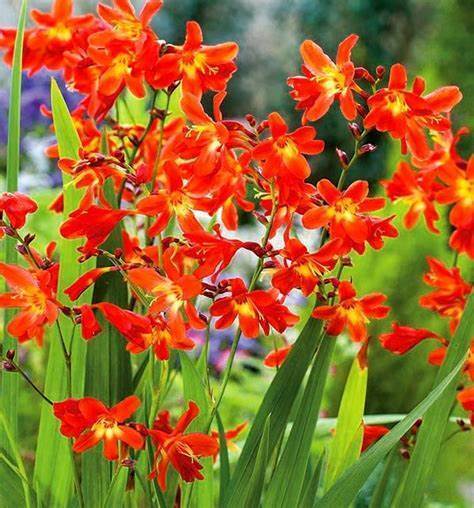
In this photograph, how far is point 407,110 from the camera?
1002 mm

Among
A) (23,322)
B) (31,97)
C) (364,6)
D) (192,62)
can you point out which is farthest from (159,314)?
(364,6)

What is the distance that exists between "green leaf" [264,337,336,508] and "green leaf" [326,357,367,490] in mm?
77

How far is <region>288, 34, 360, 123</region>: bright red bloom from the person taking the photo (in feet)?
3.26

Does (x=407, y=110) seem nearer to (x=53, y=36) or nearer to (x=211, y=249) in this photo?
(x=211, y=249)

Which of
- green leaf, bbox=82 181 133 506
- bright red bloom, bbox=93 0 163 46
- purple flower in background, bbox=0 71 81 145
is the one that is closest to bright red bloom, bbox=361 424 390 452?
green leaf, bbox=82 181 133 506

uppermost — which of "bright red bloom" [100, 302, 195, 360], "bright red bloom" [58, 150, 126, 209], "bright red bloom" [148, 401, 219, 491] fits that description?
"bright red bloom" [58, 150, 126, 209]

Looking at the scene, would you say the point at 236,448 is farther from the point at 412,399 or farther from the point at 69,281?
the point at 412,399

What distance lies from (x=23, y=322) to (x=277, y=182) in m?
0.25

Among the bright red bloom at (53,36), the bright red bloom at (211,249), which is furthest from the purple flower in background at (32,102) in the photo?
the bright red bloom at (211,249)

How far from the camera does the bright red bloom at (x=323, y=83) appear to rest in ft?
3.26

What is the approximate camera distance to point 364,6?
22.8ft

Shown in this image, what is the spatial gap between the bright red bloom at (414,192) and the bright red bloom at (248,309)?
388 millimetres

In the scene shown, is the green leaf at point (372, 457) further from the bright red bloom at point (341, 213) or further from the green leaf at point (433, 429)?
the bright red bloom at point (341, 213)

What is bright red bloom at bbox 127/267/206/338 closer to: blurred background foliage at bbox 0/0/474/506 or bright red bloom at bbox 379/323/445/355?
bright red bloom at bbox 379/323/445/355
